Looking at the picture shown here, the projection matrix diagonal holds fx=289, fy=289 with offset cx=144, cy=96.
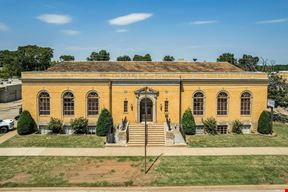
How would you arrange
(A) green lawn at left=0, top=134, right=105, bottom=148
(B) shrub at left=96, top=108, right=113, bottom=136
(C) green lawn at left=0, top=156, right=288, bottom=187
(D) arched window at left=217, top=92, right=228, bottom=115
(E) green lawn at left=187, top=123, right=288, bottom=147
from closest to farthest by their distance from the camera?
(C) green lawn at left=0, top=156, right=288, bottom=187
(A) green lawn at left=0, top=134, right=105, bottom=148
(E) green lawn at left=187, top=123, right=288, bottom=147
(B) shrub at left=96, top=108, right=113, bottom=136
(D) arched window at left=217, top=92, right=228, bottom=115

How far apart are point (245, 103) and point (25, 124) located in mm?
23564

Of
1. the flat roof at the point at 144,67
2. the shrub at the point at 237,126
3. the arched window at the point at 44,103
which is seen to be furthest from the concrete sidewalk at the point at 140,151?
the flat roof at the point at 144,67

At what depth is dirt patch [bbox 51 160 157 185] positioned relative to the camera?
60.4 ft

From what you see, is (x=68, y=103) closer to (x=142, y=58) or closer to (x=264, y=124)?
(x=264, y=124)

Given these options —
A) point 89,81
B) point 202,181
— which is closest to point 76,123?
point 89,81

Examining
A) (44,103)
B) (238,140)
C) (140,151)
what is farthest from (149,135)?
(44,103)

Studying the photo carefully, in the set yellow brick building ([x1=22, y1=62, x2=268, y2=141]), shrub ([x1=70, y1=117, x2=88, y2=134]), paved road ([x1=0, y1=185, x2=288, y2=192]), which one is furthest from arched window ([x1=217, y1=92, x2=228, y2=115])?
paved road ([x1=0, y1=185, x2=288, y2=192])

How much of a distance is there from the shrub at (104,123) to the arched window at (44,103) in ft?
19.6

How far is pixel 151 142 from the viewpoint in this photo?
27047 millimetres

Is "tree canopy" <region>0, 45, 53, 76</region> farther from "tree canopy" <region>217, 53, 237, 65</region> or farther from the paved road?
the paved road

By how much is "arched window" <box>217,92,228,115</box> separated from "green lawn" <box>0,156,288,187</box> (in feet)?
30.2

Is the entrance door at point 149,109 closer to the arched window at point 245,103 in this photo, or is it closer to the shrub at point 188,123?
the shrub at point 188,123

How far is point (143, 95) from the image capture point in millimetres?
30969

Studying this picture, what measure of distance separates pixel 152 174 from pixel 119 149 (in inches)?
254
